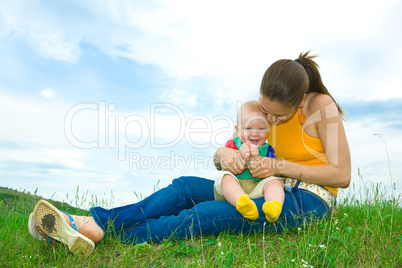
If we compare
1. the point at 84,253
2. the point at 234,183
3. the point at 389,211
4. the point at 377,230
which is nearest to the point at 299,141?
the point at 234,183

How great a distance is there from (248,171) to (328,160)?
0.99 m

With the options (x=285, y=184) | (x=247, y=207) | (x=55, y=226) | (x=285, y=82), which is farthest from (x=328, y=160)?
(x=55, y=226)

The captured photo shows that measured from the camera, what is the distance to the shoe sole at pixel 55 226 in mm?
3535

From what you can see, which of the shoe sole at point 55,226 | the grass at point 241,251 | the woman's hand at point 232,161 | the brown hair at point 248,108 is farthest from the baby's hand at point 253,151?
the shoe sole at point 55,226

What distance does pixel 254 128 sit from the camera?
4180 millimetres

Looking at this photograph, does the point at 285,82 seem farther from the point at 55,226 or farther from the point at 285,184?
the point at 55,226

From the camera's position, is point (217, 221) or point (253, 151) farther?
point (253, 151)

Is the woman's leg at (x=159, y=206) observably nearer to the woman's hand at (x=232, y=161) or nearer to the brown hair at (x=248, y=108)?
the woman's hand at (x=232, y=161)

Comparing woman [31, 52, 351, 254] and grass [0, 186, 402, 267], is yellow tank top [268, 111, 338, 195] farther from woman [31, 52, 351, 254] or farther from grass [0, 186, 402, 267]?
grass [0, 186, 402, 267]

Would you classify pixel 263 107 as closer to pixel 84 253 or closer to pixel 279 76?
pixel 279 76

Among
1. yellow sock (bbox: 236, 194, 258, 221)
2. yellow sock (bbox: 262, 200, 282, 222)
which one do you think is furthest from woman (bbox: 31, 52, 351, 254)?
yellow sock (bbox: 262, 200, 282, 222)

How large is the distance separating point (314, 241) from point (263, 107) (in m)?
1.59

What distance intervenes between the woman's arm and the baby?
0.14m

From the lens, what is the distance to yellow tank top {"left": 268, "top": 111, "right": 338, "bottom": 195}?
4.27m
